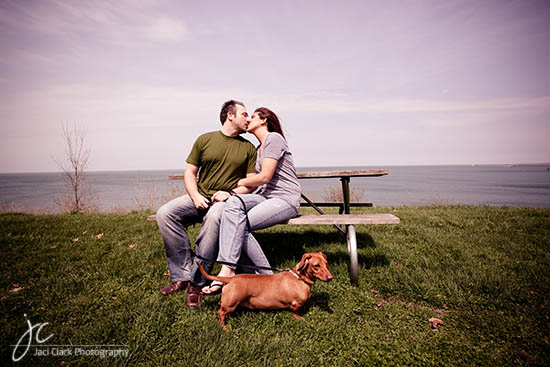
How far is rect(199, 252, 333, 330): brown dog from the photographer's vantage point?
2.36 m

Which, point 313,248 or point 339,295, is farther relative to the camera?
point 313,248

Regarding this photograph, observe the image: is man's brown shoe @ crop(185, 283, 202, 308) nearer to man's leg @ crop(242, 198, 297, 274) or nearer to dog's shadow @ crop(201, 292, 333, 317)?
dog's shadow @ crop(201, 292, 333, 317)

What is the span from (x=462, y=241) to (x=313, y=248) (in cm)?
273

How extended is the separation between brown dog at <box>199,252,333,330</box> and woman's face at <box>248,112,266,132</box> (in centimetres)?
198

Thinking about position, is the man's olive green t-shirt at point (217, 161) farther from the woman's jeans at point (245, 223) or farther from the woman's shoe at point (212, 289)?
the woman's shoe at point (212, 289)

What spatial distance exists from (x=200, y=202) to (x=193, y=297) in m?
1.16

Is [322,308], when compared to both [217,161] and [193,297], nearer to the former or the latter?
[193,297]

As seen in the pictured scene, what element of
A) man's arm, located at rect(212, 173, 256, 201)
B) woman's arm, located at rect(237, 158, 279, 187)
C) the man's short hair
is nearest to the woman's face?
the man's short hair

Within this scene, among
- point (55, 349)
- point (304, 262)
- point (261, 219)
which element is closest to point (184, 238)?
point (261, 219)

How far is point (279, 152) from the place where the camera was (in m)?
3.17

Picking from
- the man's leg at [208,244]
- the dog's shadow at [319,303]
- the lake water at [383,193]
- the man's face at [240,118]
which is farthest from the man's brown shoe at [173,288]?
the lake water at [383,193]

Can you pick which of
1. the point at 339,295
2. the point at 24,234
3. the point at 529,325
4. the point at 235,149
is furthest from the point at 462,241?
the point at 24,234

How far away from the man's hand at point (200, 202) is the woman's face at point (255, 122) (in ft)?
4.03

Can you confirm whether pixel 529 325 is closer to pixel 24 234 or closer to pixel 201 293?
pixel 201 293
